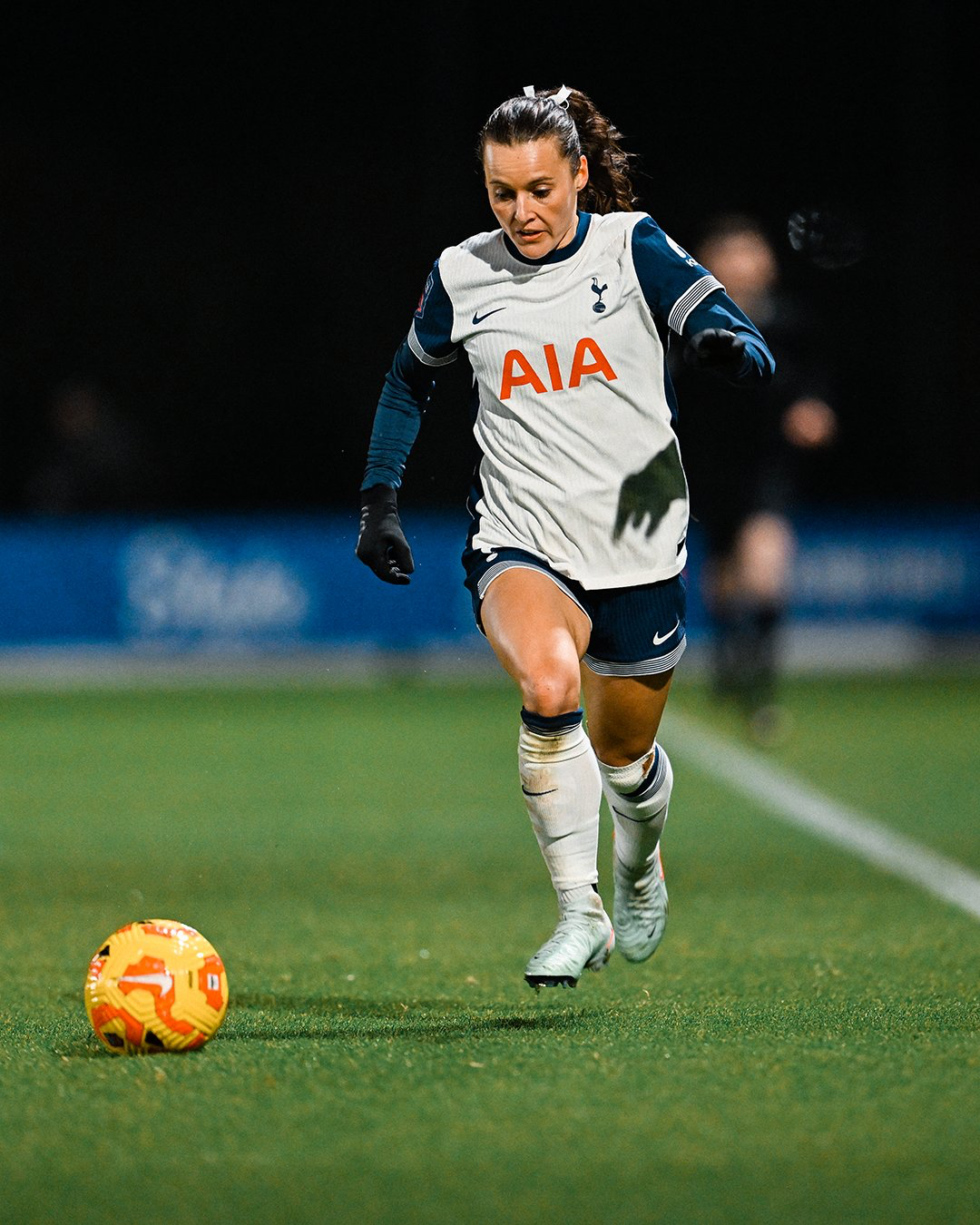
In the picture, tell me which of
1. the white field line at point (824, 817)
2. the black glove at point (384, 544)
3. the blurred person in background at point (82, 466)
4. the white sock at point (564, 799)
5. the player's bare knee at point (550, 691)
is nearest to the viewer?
the player's bare knee at point (550, 691)

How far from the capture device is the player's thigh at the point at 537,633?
16.5 ft

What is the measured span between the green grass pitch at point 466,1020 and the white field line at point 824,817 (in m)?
0.12

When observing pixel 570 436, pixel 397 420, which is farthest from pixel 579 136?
pixel 397 420

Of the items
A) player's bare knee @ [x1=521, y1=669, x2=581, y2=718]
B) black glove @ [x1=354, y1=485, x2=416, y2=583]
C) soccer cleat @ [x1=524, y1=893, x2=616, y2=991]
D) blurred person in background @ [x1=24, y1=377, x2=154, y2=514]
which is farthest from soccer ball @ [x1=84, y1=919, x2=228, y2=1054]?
blurred person in background @ [x1=24, y1=377, x2=154, y2=514]

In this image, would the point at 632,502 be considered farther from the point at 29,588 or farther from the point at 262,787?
the point at 29,588

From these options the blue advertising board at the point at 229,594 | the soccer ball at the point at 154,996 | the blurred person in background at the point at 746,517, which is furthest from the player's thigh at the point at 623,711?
the blue advertising board at the point at 229,594

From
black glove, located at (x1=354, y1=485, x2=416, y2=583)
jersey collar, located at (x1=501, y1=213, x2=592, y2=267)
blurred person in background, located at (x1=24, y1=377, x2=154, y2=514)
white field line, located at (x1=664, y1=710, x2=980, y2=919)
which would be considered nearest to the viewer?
jersey collar, located at (x1=501, y1=213, x2=592, y2=267)

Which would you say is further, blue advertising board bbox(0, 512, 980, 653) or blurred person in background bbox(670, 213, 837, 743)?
blue advertising board bbox(0, 512, 980, 653)

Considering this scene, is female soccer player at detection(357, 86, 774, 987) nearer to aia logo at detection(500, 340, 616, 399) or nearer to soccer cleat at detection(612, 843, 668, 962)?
aia logo at detection(500, 340, 616, 399)

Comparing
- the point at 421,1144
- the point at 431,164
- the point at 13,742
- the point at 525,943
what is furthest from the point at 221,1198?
the point at 431,164

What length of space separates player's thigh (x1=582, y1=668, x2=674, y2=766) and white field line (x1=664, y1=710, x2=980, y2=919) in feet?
5.60

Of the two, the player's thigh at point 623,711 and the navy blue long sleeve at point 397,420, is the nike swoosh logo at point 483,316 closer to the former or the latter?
the navy blue long sleeve at point 397,420

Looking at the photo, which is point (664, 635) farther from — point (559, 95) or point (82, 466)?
point (82, 466)

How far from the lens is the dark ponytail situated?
510 centimetres
